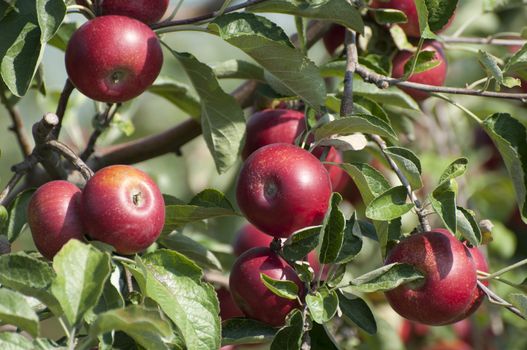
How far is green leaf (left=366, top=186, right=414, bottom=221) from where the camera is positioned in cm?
133

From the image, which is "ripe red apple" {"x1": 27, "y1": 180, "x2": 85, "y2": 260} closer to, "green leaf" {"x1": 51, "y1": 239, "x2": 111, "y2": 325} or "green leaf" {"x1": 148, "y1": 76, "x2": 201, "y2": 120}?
"green leaf" {"x1": 51, "y1": 239, "x2": 111, "y2": 325}

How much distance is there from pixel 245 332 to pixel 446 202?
1.19 ft

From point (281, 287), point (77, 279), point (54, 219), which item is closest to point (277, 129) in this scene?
point (281, 287)

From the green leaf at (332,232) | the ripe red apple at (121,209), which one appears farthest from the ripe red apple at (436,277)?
the ripe red apple at (121,209)

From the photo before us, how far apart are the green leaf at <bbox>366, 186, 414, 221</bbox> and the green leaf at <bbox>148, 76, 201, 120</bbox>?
28.8 inches

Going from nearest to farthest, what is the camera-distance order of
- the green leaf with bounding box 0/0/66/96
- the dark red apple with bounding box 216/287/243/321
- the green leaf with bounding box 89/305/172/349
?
1. the green leaf with bounding box 89/305/172/349
2. the green leaf with bounding box 0/0/66/96
3. the dark red apple with bounding box 216/287/243/321

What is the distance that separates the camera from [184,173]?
2961 mm

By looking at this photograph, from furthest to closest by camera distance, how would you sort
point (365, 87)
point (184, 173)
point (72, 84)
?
point (184, 173) → point (365, 87) → point (72, 84)

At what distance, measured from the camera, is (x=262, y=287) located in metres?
1.41

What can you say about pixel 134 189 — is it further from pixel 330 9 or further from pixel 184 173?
pixel 184 173

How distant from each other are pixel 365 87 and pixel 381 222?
1.41 feet

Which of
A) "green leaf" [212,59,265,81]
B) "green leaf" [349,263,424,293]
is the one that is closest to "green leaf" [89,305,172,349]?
"green leaf" [349,263,424,293]

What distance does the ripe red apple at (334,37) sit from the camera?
78.5 inches

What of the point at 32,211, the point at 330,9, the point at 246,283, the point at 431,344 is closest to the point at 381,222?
the point at 246,283
